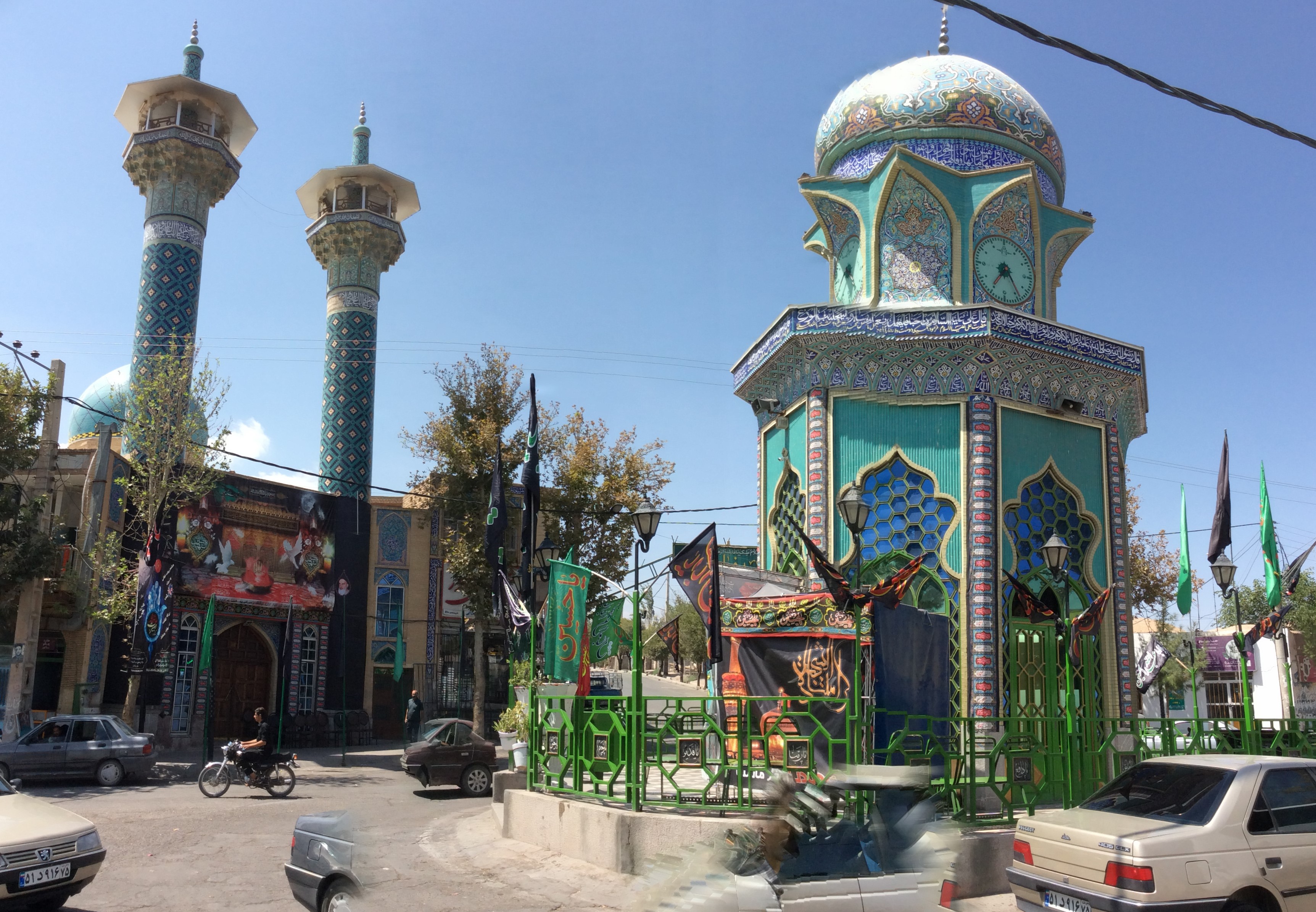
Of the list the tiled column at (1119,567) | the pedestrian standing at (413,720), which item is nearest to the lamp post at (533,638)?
the pedestrian standing at (413,720)

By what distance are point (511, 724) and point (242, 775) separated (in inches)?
172

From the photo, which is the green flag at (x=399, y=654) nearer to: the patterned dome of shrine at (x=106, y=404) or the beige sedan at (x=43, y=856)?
the patterned dome of shrine at (x=106, y=404)

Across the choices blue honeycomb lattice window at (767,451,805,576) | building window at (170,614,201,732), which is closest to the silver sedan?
building window at (170,614,201,732)

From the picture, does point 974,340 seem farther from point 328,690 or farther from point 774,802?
point 328,690

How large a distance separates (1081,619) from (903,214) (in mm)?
7315

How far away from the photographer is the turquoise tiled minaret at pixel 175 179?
25656 millimetres

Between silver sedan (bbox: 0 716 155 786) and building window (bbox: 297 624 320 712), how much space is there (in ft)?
28.0

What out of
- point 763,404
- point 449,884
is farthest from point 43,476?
point 449,884

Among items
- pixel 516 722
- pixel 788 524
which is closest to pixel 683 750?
pixel 788 524

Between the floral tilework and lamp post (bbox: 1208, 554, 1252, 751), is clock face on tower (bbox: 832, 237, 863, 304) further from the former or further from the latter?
lamp post (bbox: 1208, 554, 1252, 751)

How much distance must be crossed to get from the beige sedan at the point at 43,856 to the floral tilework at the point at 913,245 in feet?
43.4

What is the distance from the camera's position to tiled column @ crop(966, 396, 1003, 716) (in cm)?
1403

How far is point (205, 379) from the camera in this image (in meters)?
22.0

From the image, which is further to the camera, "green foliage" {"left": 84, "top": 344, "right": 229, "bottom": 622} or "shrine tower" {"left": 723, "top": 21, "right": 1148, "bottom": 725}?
"green foliage" {"left": 84, "top": 344, "right": 229, "bottom": 622}
